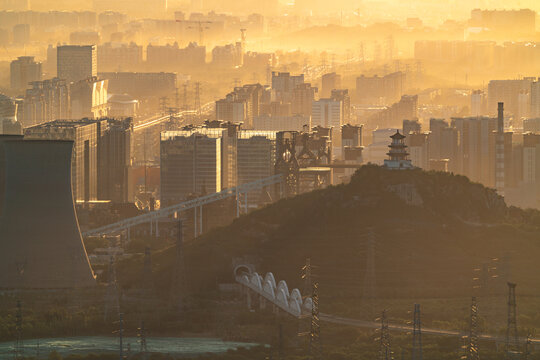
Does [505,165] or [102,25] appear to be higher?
[102,25]

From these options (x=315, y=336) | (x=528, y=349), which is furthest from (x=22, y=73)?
(x=528, y=349)

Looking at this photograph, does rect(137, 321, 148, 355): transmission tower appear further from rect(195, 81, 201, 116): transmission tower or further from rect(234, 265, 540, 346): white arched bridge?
rect(195, 81, 201, 116): transmission tower

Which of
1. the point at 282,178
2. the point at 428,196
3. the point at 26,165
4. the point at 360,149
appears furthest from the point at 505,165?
the point at 26,165

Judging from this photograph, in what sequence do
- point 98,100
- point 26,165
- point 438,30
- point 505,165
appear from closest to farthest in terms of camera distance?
point 26,165 < point 505,165 < point 98,100 < point 438,30

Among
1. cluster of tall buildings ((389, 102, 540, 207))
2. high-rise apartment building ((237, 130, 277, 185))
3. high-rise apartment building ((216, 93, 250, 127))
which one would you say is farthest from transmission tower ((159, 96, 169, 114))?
high-rise apartment building ((237, 130, 277, 185))

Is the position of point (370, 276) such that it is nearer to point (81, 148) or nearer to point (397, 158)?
point (397, 158)

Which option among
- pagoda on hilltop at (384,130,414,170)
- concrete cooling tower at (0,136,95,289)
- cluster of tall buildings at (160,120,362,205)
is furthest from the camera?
cluster of tall buildings at (160,120,362,205)

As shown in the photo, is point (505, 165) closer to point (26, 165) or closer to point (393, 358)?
point (26, 165)
